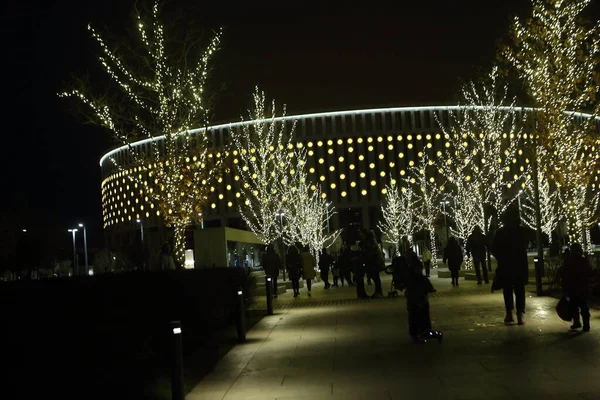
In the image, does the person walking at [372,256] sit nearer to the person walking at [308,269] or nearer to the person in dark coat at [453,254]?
the person in dark coat at [453,254]

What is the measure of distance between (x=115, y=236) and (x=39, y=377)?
125196 millimetres

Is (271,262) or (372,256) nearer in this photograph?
(372,256)

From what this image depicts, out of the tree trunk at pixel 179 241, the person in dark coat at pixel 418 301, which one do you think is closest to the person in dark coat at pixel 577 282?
the person in dark coat at pixel 418 301

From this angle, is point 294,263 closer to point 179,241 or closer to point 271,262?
point 271,262

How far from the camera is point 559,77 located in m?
21.5

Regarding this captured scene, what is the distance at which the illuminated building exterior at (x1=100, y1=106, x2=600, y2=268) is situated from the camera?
111375 millimetres

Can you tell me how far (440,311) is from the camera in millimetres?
17672

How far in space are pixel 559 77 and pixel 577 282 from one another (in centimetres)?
1066

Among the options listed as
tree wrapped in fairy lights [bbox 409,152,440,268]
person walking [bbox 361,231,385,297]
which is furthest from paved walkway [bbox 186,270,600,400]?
tree wrapped in fairy lights [bbox 409,152,440,268]

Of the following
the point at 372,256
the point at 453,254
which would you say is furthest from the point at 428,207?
the point at 372,256

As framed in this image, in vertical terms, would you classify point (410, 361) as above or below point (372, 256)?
below

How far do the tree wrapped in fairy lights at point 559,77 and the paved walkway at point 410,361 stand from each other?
639cm

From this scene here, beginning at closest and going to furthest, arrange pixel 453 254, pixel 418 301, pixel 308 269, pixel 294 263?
pixel 418 301 < pixel 294 263 < pixel 453 254 < pixel 308 269

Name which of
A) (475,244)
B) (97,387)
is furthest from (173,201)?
(97,387)
